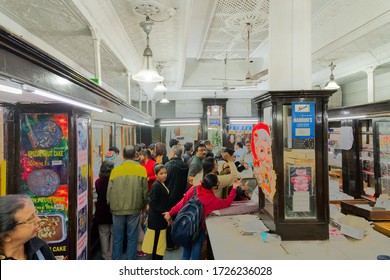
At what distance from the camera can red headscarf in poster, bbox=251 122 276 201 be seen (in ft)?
7.44

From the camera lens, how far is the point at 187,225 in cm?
240

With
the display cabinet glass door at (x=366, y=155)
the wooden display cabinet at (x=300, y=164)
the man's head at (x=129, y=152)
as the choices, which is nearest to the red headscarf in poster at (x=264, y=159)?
the wooden display cabinet at (x=300, y=164)

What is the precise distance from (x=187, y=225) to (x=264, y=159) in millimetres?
925

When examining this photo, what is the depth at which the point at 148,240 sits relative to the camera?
3080mm

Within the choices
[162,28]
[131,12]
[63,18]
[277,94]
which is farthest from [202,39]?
[277,94]


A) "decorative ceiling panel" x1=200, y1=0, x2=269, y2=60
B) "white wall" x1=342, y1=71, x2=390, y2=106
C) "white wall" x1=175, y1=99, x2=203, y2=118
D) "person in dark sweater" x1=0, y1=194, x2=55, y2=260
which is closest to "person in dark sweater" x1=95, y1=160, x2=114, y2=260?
"person in dark sweater" x1=0, y1=194, x2=55, y2=260

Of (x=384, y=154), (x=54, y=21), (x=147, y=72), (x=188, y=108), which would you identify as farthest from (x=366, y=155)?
(x=188, y=108)

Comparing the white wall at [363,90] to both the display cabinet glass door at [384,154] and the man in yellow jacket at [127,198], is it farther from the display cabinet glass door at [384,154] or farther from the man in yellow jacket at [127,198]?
the man in yellow jacket at [127,198]

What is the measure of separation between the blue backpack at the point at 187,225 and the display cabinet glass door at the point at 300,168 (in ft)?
2.63

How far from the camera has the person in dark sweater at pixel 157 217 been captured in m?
3.00

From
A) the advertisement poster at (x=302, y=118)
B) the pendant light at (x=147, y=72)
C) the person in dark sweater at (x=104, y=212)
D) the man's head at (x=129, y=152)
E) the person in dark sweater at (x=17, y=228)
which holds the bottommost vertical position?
the person in dark sweater at (x=104, y=212)

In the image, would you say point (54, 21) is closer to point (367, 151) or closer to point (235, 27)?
point (235, 27)
